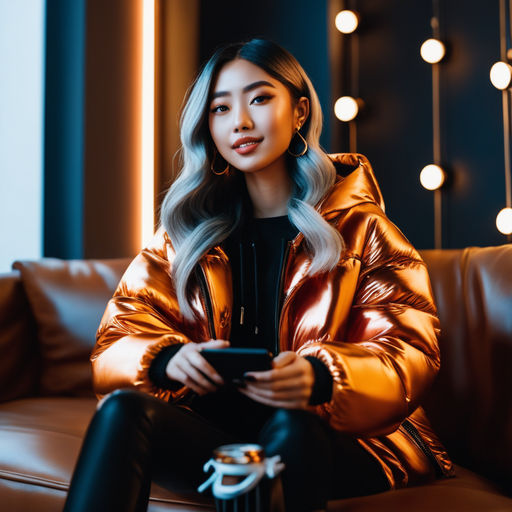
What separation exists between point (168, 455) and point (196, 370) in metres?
0.13

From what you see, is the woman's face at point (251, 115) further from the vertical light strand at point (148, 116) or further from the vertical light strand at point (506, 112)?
the vertical light strand at point (148, 116)

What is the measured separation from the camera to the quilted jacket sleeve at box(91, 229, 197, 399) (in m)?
1.03

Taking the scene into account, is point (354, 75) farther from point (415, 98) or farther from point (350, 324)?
point (350, 324)

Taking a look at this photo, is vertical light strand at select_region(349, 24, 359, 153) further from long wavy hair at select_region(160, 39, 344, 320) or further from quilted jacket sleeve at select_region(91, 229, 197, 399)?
quilted jacket sleeve at select_region(91, 229, 197, 399)

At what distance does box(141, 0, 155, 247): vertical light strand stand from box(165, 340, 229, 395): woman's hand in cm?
166

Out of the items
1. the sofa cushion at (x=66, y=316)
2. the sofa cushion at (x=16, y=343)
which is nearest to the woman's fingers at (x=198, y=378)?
the sofa cushion at (x=66, y=316)

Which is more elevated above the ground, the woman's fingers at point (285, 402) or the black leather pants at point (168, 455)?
the woman's fingers at point (285, 402)

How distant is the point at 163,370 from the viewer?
39.2 inches

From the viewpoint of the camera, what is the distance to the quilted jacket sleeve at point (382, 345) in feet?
2.97

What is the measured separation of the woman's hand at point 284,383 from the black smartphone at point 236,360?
0.01 meters

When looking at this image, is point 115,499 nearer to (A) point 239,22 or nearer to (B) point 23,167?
(B) point 23,167

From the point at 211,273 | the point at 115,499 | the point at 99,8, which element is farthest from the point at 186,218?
the point at 99,8

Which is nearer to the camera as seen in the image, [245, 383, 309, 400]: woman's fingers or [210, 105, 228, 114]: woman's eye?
[245, 383, 309, 400]: woman's fingers

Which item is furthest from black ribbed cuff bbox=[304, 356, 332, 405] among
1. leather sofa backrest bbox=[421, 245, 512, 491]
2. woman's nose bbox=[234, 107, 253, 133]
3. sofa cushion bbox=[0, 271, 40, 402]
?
sofa cushion bbox=[0, 271, 40, 402]
